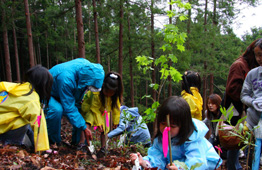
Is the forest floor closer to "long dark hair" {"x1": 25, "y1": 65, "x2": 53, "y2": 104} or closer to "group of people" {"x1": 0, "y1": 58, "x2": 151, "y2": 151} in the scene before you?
"group of people" {"x1": 0, "y1": 58, "x2": 151, "y2": 151}

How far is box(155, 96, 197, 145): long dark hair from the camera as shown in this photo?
1.73 meters

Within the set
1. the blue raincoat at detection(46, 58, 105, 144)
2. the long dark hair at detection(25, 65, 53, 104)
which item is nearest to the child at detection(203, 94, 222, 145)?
the blue raincoat at detection(46, 58, 105, 144)

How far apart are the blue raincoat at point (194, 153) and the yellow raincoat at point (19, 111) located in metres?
1.51

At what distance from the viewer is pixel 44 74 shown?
2.90m

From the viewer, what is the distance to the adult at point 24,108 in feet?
8.84

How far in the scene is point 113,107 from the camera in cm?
397

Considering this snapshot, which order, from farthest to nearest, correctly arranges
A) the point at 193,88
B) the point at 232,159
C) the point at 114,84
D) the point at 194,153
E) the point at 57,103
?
the point at 193,88, the point at 114,84, the point at 57,103, the point at 232,159, the point at 194,153

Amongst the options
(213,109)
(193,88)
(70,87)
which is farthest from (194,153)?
(213,109)

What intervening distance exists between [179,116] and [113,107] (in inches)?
92.8

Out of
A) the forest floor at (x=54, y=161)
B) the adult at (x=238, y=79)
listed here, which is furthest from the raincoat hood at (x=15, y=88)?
the adult at (x=238, y=79)

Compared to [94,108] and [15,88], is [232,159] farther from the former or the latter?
[15,88]

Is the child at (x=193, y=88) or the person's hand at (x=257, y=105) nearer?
the person's hand at (x=257, y=105)

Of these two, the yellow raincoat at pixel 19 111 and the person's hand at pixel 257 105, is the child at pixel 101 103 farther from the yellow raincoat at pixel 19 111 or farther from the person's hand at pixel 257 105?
the person's hand at pixel 257 105

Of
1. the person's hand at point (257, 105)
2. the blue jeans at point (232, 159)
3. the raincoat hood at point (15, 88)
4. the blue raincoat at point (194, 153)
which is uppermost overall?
the raincoat hood at point (15, 88)
